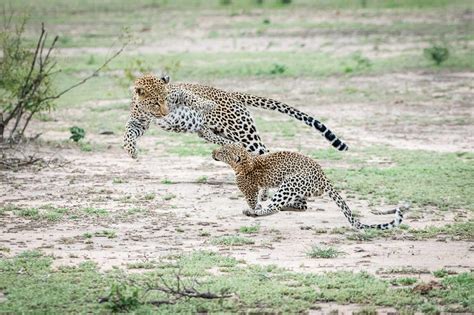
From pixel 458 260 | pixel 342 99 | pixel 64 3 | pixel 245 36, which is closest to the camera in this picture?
pixel 458 260

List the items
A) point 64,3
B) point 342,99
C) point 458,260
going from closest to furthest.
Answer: point 458,260 → point 342,99 → point 64,3

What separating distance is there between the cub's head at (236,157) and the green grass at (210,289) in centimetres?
212

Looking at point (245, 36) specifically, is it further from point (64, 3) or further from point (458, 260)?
point (458, 260)

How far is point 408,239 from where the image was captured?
10328 millimetres

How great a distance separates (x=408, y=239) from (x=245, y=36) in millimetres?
21074

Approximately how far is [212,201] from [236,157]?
3.42ft

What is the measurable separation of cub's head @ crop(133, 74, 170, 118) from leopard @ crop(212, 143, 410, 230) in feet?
4.67

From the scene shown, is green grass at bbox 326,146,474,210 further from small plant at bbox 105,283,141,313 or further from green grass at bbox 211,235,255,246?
small plant at bbox 105,283,141,313

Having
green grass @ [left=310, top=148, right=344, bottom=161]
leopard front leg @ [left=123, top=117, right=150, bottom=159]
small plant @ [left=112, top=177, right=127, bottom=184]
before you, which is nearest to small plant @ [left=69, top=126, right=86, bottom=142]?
small plant @ [left=112, top=177, right=127, bottom=184]

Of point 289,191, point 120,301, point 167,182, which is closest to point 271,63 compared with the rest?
point 167,182

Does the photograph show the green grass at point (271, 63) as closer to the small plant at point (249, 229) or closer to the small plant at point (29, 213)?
the small plant at point (29, 213)

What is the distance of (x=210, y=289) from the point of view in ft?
27.9

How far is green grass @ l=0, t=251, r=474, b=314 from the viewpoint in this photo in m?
8.05

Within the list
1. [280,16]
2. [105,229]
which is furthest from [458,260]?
[280,16]
